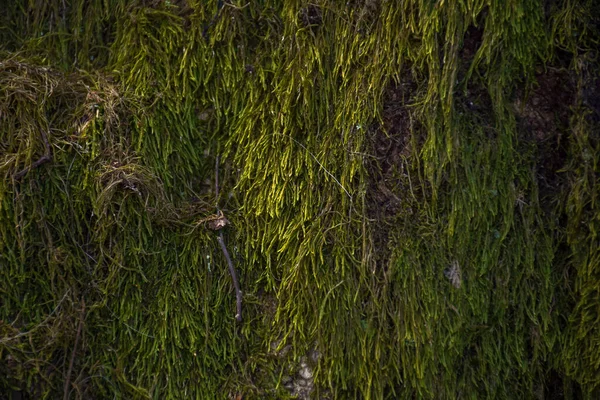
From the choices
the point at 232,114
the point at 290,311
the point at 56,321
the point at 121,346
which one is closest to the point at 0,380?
the point at 56,321

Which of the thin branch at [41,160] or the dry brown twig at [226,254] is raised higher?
the thin branch at [41,160]

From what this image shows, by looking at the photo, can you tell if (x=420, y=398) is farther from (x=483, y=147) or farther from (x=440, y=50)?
(x=440, y=50)

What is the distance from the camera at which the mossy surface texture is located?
2025 millimetres

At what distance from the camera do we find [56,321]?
2.00 metres

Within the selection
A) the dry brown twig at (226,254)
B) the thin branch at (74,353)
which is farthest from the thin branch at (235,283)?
the thin branch at (74,353)

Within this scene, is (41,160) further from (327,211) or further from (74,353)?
(327,211)

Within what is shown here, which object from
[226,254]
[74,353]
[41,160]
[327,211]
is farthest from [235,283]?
[41,160]

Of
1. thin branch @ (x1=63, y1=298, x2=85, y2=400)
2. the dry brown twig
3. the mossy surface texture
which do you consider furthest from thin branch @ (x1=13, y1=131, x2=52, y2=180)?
the dry brown twig

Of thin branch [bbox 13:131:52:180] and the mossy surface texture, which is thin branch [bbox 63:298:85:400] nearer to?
the mossy surface texture

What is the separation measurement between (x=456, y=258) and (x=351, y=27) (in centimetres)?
94

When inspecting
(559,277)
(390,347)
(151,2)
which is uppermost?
(151,2)

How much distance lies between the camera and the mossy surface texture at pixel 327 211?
2.03 metres

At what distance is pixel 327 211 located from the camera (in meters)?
2.08

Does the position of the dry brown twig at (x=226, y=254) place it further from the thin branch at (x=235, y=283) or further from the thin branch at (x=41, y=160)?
the thin branch at (x=41, y=160)
